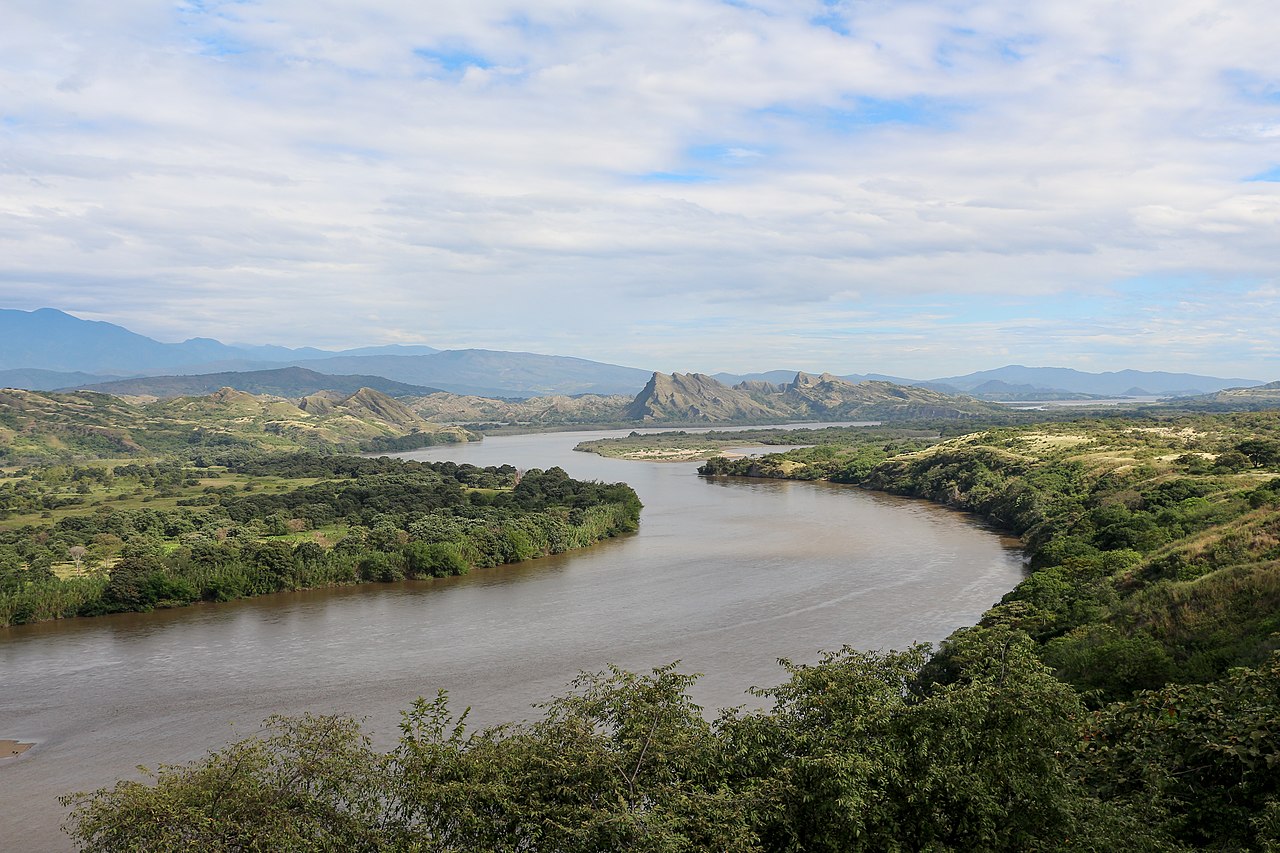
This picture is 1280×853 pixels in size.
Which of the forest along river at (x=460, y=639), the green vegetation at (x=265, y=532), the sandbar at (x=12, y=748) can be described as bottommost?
the sandbar at (x=12, y=748)

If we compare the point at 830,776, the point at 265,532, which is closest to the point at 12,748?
the point at 830,776

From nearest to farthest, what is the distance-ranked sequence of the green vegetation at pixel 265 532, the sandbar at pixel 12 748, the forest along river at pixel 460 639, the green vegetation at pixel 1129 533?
1. the green vegetation at pixel 1129 533
2. the sandbar at pixel 12 748
3. the forest along river at pixel 460 639
4. the green vegetation at pixel 265 532

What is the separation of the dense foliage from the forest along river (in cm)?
1281

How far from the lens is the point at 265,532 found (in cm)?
6469

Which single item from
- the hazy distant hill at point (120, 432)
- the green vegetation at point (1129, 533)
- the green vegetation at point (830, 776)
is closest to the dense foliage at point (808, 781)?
the green vegetation at point (830, 776)

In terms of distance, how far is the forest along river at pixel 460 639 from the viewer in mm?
31125

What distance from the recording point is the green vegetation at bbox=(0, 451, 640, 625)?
161ft

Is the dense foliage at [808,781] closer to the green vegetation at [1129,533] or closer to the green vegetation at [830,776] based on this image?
the green vegetation at [830,776]

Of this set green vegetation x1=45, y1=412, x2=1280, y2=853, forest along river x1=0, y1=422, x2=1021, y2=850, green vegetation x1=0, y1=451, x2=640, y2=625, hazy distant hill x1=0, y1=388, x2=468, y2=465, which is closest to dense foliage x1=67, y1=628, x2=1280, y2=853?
green vegetation x1=45, y1=412, x2=1280, y2=853

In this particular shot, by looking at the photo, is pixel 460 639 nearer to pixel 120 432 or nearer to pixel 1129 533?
pixel 1129 533

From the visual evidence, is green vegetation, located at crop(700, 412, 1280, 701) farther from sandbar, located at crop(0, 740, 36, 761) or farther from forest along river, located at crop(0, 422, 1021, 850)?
sandbar, located at crop(0, 740, 36, 761)

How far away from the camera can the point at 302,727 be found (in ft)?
57.5

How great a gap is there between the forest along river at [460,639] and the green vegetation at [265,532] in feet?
5.42

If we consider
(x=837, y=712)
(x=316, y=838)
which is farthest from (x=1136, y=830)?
(x=316, y=838)
